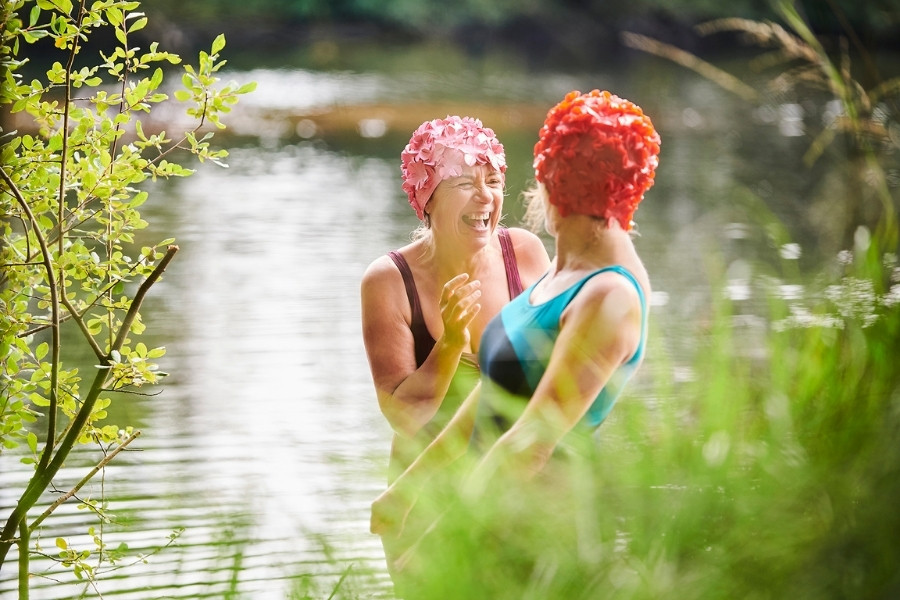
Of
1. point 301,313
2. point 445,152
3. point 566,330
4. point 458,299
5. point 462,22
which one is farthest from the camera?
point 462,22

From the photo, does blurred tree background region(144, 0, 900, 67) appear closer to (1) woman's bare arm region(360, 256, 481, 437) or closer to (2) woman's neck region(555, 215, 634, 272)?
(1) woman's bare arm region(360, 256, 481, 437)

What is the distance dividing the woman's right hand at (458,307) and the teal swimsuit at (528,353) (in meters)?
0.11

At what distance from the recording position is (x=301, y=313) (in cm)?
622

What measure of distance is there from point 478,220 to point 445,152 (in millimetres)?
125

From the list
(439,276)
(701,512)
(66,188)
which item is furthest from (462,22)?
(701,512)

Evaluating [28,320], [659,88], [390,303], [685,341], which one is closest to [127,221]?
[28,320]

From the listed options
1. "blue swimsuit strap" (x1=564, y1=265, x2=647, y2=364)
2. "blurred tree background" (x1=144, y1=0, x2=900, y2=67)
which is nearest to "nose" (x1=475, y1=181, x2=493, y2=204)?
"blue swimsuit strap" (x1=564, y1=265, x2=647, y2=364)

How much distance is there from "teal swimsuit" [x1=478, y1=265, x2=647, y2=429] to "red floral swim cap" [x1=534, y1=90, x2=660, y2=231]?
0.37ft

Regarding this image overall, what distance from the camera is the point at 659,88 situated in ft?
63.4

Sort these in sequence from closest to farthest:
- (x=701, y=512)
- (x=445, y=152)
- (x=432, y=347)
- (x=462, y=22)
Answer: (x=701, y=512) < (x=445, y=152) < (x=432, y=347) < (x=462, y=22)

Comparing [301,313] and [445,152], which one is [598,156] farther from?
[301,313]

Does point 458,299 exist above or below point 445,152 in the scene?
below

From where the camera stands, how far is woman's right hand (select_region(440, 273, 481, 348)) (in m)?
1.66

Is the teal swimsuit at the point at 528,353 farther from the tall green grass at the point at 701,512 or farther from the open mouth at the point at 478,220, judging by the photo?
the open mouth at the point at 478,220
